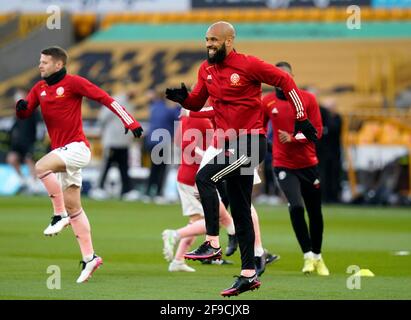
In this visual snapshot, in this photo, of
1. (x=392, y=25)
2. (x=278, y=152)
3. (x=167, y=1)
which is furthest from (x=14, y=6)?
(x=278, y=152)

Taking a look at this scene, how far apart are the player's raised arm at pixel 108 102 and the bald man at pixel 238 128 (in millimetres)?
1322

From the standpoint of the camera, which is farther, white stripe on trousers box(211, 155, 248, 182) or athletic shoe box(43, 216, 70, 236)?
athletic shoe box(43, 216, 70, 236)

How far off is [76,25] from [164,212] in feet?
59.9

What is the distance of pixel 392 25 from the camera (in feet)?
122

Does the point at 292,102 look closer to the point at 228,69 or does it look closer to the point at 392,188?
the point at 228,69

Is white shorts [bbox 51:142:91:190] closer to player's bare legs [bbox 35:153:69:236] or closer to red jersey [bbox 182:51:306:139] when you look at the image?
player's bare legs [bbox 35:153:69:236]

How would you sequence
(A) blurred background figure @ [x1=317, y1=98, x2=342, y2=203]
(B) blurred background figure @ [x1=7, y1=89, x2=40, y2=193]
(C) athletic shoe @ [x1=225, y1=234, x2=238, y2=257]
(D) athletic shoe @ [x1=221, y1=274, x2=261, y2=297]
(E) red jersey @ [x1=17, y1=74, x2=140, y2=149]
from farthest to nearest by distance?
(B) blurred background figure @ [x1=7, y1=89, x2=40, y2=193], (A) blurred background figure @ [x1=317, y1=98, x2=342, y2=203], (C) athletic shoe @ [x1=225, y1=234, x2=238, y2=257], (E) red jersey @ [x1=17, y1=74, x2=140, y2=149], (D) athletic shoe @ [x1=221, y1=274, x2=261, y2=297]

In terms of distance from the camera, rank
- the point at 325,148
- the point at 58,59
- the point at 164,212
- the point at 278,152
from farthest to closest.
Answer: the point at 325,148 < the point at 164,212 < the point at 278,152 < the point at 58,59

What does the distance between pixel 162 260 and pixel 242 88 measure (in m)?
4.60

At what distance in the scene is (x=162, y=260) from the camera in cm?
1584

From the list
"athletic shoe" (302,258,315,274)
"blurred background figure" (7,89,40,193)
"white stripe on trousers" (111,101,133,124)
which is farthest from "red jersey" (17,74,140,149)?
"blurred background figure" (7,89,40,193)

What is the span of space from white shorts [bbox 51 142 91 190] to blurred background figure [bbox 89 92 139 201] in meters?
15.1

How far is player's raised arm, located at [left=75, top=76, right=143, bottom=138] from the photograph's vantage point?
1300cm

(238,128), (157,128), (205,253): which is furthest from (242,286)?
(157,128)
